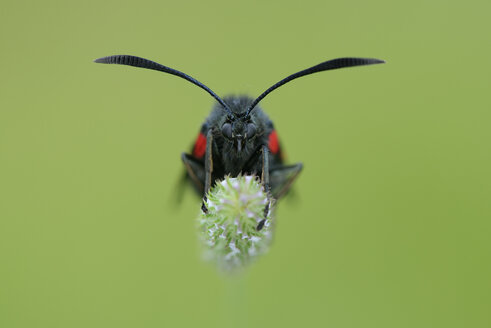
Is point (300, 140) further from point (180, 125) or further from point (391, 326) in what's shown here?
point (391, 326)

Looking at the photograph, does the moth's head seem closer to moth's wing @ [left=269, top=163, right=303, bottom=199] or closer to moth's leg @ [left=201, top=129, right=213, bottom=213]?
moth's leg @ [left=201, top=129, right=213, bottom=213]

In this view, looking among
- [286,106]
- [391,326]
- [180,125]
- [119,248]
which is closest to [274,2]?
[286,106]

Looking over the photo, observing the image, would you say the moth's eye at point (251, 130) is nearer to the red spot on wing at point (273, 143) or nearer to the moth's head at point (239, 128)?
the moth's head at point (239, 128)

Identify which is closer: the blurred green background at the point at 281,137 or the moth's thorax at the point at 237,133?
the moth's thorax at the point at 237,133

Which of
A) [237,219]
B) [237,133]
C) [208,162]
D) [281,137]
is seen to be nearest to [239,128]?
[237,133]

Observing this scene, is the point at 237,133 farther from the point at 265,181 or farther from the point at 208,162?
the point at 265,181

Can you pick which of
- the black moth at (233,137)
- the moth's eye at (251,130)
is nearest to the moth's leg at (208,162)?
the black moth at (233,137)
